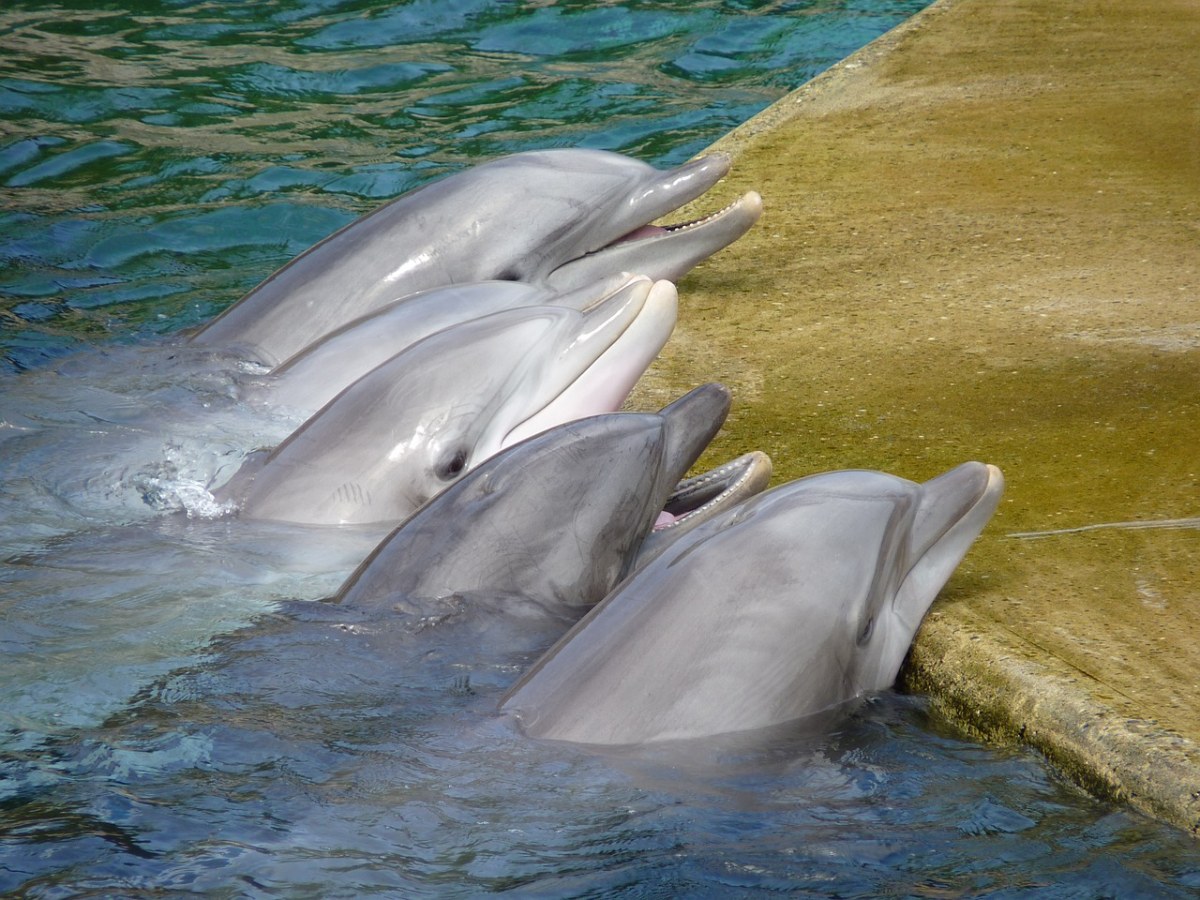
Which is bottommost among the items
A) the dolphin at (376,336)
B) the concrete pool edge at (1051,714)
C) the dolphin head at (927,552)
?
the concrete pool edge at (1051,714)

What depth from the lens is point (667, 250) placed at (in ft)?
18.7

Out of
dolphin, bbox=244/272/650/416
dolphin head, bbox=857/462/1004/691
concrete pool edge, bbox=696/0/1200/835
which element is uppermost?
dolphin, bbox=244/272/650/416

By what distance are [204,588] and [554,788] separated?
149 cm

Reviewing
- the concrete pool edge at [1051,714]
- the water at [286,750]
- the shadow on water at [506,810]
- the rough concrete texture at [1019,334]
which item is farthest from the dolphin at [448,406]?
the concrete pool edge at [1051,714]

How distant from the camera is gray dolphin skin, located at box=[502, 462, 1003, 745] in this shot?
3.25 meters

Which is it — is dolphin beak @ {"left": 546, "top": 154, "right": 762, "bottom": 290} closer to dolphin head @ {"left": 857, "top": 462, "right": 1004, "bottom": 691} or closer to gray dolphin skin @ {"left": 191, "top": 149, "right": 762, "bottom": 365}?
gray dolphin skin @ {"left": 191, "top": 149, "right": 762, "bottom": 365}

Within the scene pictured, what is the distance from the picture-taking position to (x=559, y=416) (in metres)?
4.52

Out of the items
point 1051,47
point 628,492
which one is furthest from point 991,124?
point 628,492

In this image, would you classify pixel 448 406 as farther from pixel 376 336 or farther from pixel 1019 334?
pixel 1019 334

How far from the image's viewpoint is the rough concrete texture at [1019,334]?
11.5ft

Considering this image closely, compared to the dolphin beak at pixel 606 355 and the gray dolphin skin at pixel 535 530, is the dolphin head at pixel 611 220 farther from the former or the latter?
the gray dolphin skin at pixel 535 530

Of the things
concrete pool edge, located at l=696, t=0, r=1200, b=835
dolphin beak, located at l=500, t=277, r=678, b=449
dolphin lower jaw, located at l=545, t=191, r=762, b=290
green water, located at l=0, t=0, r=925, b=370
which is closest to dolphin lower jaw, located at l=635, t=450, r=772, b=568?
dolphin beak, located at l=500, t=277, r=678, b=449

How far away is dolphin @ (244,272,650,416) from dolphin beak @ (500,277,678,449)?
0.38 metres

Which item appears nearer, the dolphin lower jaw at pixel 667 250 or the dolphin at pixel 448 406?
the dolphin at pixel 448 406
